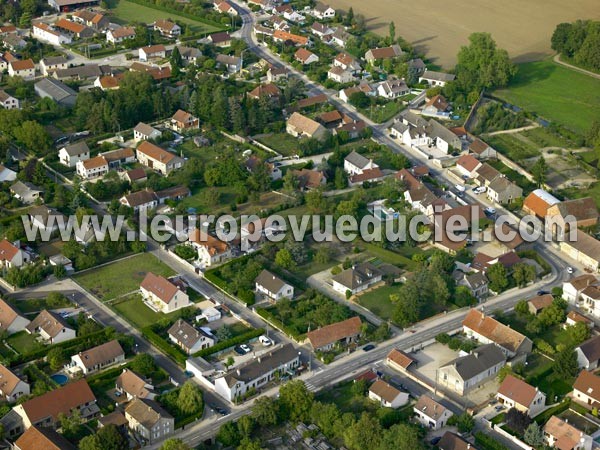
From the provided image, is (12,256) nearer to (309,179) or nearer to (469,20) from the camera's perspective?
(309,179)

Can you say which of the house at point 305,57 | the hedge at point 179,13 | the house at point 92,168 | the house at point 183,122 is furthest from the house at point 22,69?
the house at point 305,57

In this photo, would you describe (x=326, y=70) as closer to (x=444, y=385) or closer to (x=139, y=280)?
(x=139, y=280)

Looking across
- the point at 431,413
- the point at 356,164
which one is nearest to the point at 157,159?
the point at 356,164

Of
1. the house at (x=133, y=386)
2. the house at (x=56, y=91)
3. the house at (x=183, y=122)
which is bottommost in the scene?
the house at (x=56, y=91)

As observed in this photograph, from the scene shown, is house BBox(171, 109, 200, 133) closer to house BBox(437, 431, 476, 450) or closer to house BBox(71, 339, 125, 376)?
house BBox(71, 339, 125, 376)

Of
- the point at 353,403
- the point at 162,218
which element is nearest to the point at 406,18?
the point at 162,218

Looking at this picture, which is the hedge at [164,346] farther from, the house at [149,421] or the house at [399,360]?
the house at [399,360]

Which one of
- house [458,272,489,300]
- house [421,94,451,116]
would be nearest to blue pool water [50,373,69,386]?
house [458,272,489,300]
